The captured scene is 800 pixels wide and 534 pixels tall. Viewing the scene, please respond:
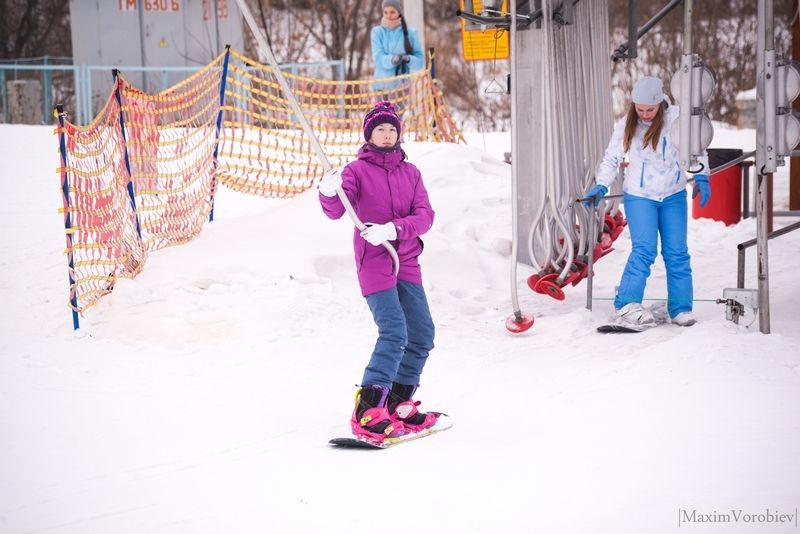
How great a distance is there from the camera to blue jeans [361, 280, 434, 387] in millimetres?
5414

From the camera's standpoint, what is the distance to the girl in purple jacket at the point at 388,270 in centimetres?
541

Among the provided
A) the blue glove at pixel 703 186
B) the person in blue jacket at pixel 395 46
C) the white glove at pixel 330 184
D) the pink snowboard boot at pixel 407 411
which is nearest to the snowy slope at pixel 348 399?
the pink snowboard boot at pixel 407 411

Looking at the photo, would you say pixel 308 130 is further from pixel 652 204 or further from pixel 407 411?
pixel 652 204

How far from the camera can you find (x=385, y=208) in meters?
5.50

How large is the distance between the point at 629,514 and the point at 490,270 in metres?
5.25

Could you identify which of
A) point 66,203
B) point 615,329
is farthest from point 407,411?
point 66,203

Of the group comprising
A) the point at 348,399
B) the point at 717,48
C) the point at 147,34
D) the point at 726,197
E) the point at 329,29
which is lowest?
the point at 348,399

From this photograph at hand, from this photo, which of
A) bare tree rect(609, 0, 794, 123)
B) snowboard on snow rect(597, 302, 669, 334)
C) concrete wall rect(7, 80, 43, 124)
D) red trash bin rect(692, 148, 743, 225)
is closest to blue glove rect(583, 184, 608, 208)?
snowboard on snow rect(597, 302, 669, 334)

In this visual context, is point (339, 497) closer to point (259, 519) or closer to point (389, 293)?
point (259, 519)

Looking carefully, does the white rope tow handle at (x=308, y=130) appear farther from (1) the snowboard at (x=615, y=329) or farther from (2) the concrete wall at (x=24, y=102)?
(2) the concrete wall at (x=24, y=102)

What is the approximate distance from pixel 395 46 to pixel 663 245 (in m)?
5.85

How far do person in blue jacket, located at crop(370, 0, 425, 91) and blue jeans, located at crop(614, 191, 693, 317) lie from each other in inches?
216

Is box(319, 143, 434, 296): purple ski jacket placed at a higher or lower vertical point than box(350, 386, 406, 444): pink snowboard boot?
higher

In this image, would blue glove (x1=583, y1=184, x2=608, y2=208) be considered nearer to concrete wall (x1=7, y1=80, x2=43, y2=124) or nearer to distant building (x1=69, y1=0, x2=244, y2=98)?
concrete wall (x1=7, y1=80, x2=43, y2=124)
